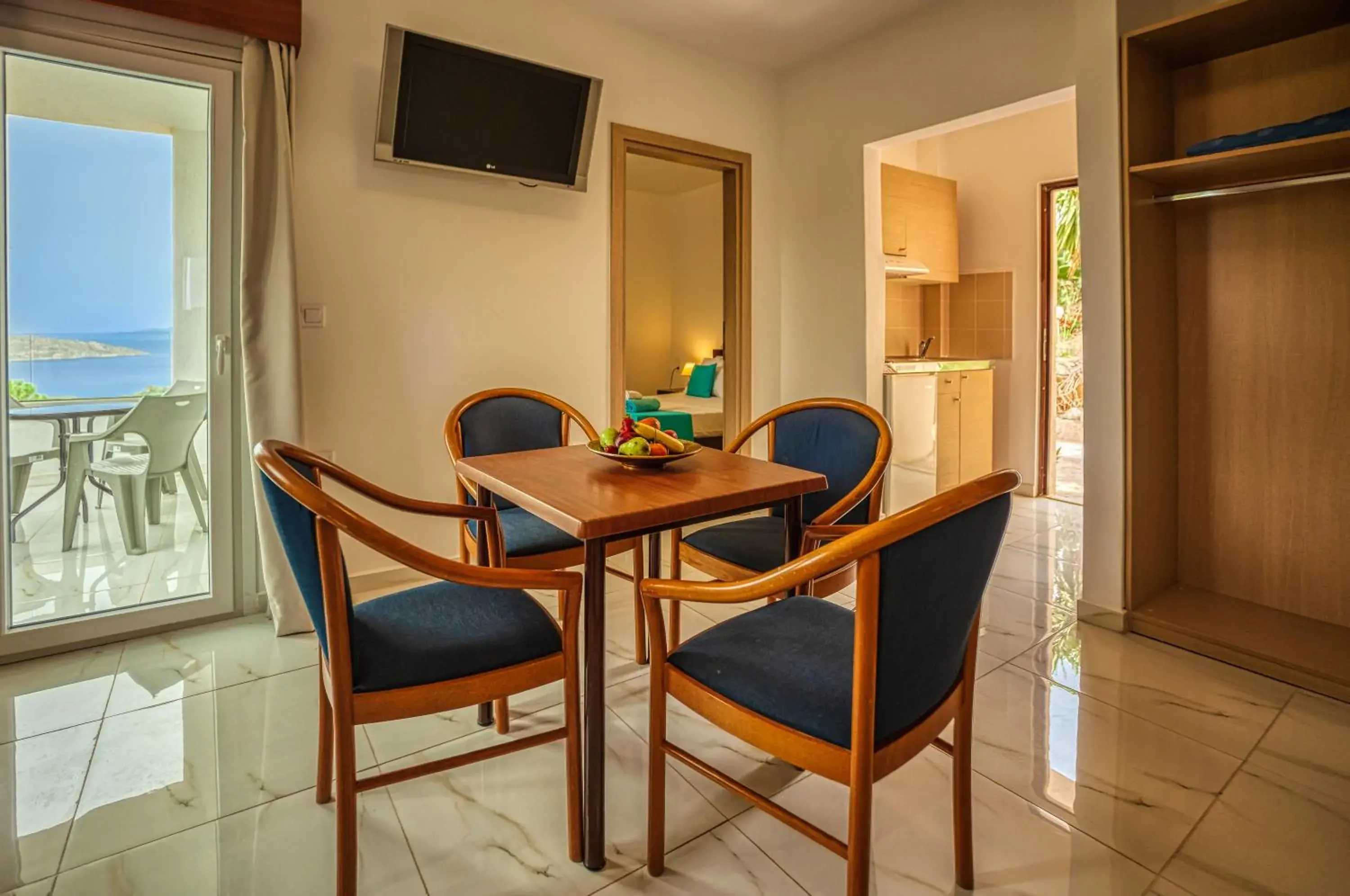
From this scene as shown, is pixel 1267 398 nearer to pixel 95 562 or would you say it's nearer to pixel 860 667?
pixel 860 667

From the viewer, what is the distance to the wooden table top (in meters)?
1.40

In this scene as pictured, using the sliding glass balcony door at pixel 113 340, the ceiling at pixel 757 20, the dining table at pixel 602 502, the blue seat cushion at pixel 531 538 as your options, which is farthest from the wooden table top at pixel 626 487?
the ceiling at pixel 757 20

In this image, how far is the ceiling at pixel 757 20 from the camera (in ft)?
11.1

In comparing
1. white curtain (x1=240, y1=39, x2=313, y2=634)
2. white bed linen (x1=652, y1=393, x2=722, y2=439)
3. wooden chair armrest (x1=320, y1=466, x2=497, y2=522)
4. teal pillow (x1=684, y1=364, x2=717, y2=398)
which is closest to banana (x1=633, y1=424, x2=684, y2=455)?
wooden chair armrest (x1=320, y1=466, x2=497, y2=522)

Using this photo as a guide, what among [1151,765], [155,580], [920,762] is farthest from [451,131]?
[1151,765]

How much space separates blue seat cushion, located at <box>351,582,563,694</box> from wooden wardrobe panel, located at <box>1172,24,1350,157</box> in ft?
8.34

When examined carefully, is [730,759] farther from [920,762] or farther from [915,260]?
[915,260]

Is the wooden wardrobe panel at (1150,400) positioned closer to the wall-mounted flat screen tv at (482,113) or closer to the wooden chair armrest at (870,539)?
the wooden chair armrest at (870,539)

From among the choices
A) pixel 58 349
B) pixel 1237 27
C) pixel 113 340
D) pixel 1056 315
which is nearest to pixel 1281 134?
pixel 1237 27

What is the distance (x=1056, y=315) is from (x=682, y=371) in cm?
386

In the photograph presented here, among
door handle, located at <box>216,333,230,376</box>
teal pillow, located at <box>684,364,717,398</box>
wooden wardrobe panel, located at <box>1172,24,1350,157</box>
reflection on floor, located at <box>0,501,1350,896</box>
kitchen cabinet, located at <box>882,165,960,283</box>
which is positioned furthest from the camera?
teal pillow, located at <box>684,364,717,398</box>

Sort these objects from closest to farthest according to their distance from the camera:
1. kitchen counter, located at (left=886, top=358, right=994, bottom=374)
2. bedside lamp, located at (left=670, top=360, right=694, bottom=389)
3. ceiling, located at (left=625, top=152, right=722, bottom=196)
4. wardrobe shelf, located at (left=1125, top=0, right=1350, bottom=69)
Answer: wardrobe shelf, located at (left=1125, top=0, right=1350, bottom=69) < kitchen counter, located at (left=886, top=358, right=994, bottom=374) < ceiling, located at (left=625, top=152, right=722, bottom=196) < bedside lamp, located at (left=670, top=360, right=694, bottom=389)

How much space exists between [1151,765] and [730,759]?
1059 mm

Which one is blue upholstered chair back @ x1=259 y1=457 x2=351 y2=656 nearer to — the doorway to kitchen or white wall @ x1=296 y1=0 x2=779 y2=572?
white wall @ x1=296 y1=0 x2=779 y2=572
